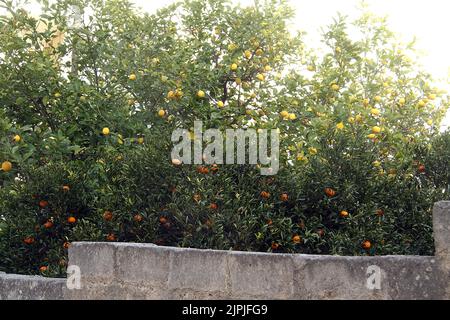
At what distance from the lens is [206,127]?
7.43m

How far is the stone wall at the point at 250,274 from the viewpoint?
423cm

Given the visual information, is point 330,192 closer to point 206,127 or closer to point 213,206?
point 213,206

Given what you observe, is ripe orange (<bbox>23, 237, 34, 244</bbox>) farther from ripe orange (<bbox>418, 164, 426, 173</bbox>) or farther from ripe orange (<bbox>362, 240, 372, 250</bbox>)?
ripe orange (<bbox>418, 164, 426, 173</bbox>)

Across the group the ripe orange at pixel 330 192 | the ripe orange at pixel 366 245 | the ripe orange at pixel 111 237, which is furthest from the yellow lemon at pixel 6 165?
the ripe orange at pixel 366 245

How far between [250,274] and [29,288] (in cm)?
186

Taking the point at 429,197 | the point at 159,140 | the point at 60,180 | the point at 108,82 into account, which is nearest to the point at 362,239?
the point at 429,197

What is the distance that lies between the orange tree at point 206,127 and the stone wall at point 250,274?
775mm

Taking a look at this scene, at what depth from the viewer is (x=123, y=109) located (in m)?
7.82

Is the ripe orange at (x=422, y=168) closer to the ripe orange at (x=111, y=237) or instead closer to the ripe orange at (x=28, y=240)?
the ripe orange at (x=111, y=237)

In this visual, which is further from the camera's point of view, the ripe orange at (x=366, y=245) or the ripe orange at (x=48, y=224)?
the ripe orange at (x=48, y=224)

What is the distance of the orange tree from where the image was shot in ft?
19.1

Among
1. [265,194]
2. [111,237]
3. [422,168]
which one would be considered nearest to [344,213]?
[265,194]

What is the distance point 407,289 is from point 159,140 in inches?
104

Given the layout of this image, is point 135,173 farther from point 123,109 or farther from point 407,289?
point 407,289
